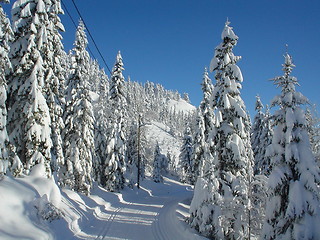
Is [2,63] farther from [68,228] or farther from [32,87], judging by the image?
[68,228]

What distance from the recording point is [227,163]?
1623cm

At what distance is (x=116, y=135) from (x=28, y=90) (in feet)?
63.3

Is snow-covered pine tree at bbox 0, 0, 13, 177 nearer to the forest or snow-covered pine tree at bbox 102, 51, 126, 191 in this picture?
the forest

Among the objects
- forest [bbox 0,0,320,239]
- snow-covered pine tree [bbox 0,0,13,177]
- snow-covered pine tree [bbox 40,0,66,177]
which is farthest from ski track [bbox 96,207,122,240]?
snow-covered pine tree [bbox 0,0,13,177]

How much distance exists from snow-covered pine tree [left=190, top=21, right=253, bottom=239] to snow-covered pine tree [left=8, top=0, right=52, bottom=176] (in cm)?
1037

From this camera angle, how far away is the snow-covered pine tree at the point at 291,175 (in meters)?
9.76

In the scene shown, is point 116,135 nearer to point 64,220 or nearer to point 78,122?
point 78,122

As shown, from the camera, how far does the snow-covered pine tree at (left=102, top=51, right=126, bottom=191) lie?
33.7 m

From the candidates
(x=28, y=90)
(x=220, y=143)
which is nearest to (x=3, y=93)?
(x=28, y=90)

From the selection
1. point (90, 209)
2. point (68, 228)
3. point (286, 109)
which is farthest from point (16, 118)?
point (286, 109)

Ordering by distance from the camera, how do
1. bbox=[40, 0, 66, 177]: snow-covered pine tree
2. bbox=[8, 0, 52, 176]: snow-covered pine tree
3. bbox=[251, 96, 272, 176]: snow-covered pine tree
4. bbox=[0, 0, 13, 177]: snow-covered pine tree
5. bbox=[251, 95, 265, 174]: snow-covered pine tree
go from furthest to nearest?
bbox=[251, 95, 265, 174]: snow-covered pine tree → bbox=[251, 96, 272, 176]: snow-covered pine tree → bbox=[40, 0, 66, 177]: snow-covered pine tree → bbox=[8, 0, 52, 176]: snow-covered pine tree → bbox=[0, 0, 13, 177]: snow-covered pine tree

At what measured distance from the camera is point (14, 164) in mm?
14625

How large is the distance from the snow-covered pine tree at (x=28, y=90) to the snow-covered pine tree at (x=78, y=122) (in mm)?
9624

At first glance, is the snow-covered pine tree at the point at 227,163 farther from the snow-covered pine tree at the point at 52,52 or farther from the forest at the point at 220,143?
the snow-covered pine tree at the point at 52,52
